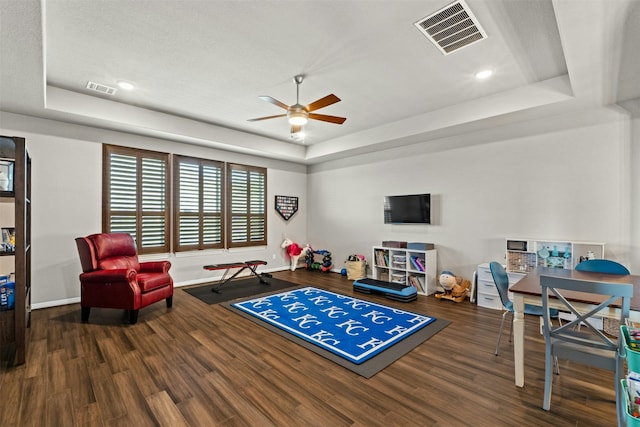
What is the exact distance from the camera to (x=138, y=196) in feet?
16.4


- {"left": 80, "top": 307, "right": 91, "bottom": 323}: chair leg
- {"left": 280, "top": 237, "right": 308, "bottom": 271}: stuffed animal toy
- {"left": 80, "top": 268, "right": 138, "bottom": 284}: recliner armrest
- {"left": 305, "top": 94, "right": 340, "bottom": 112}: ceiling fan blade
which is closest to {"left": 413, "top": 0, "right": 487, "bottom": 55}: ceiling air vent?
{"left": 305, "top": 94, "right": 340, "bottom": 112}: ceiling fan blade

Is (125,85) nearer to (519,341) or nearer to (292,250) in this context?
(292,250)

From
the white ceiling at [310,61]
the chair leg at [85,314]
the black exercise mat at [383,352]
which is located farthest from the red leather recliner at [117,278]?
the white ceiling at [310,61]

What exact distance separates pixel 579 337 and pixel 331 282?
410 cm

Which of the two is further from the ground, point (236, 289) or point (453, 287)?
point (453, 287)

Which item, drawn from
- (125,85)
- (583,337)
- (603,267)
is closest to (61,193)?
(125,85)

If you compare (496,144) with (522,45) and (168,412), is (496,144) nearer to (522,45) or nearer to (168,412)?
(522,45)

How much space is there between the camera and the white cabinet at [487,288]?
4148 mm

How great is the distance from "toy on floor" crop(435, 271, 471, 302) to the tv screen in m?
1.05

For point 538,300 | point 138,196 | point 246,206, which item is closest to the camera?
point 538,300

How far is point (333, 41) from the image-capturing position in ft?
9.20

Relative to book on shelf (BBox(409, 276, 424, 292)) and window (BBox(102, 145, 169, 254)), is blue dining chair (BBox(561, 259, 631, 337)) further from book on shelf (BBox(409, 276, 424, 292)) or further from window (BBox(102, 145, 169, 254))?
window (BBox(102, 145, 169, 254))

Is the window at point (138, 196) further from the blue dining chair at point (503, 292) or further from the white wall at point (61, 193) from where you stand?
the blue dining chair at point (503, 292)

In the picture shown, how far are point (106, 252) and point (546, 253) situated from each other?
235 inches
